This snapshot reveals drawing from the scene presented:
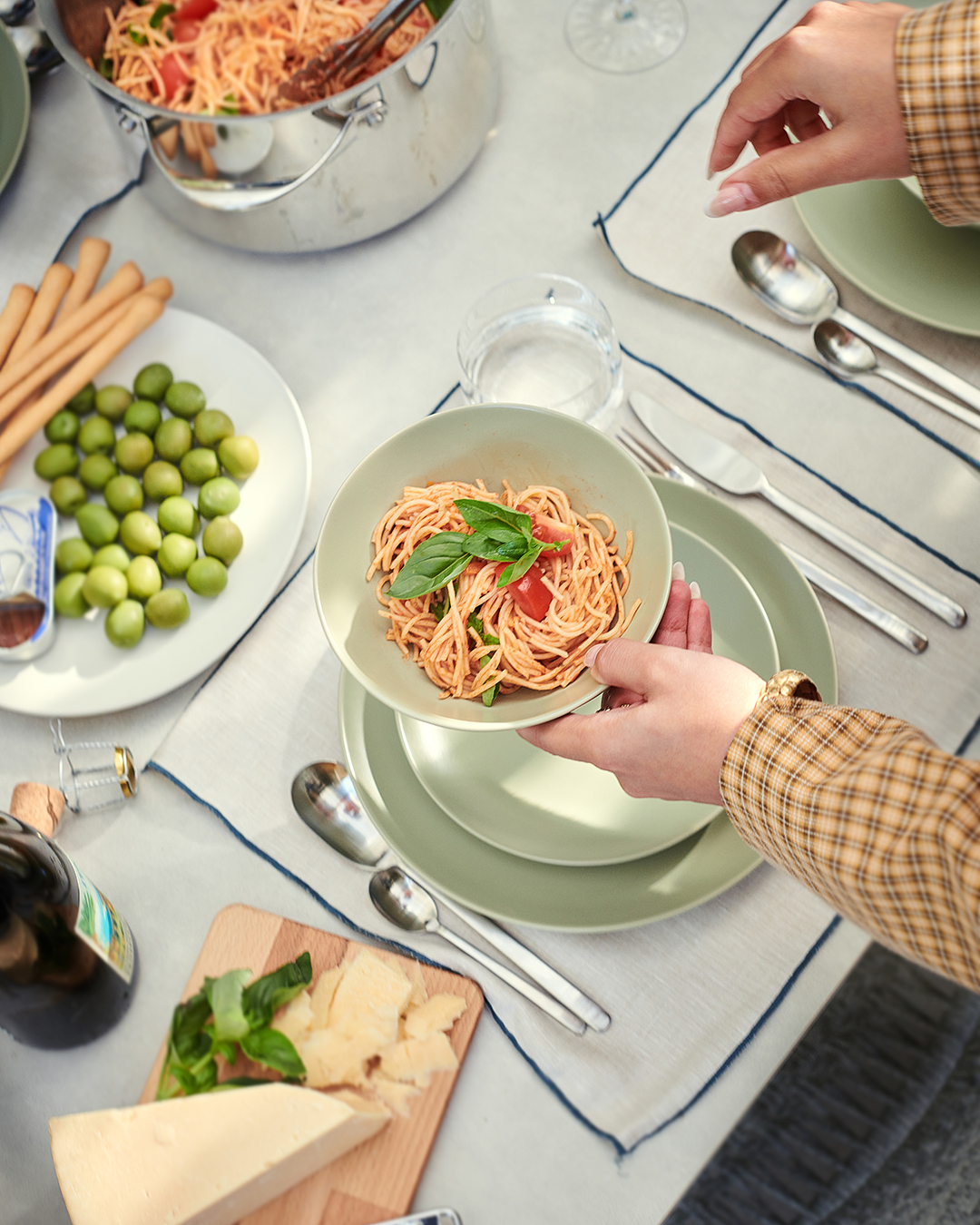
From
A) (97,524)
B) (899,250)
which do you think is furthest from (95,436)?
(899,250)

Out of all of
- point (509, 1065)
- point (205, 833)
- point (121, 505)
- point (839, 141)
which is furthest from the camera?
point (121, 505)

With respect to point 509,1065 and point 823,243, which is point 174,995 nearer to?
point 509,1065

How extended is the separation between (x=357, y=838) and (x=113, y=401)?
79 centimetres

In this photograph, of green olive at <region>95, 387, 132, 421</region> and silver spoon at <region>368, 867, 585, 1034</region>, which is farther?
green olive at <region>95, 387, 132, 421</region>

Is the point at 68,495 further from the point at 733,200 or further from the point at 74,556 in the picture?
the point at 733,200

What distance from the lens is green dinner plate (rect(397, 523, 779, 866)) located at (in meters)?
1.08

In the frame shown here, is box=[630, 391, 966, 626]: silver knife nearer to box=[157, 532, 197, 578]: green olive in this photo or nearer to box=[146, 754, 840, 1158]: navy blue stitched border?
box=[146, 754, 840, 1158]: navy blue stitched border

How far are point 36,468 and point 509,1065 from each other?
110 centimetres

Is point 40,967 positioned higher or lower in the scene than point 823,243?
lower

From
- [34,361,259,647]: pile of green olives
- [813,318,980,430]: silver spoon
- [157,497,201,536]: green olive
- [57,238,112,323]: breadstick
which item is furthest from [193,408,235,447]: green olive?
[813,318,980,430]: silver spoon

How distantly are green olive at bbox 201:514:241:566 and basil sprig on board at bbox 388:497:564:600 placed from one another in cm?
41

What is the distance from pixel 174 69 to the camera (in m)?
1.49

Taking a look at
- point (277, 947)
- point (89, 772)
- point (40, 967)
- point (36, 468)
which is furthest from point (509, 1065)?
point (36, 468)

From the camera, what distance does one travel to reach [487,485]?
1.15 m
